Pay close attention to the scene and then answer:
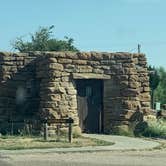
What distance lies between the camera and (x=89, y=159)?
16250 millimetres

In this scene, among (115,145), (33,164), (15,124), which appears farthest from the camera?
(15,124)

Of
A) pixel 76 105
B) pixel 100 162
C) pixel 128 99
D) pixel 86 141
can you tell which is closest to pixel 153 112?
pixel 128 99

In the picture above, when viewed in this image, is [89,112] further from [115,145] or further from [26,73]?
[115,145]

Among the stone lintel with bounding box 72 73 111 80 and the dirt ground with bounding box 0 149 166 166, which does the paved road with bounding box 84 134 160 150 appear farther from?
the stone lintel with bounding box 72 73 111 80

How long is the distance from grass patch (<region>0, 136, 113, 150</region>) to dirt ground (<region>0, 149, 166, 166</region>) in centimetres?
183

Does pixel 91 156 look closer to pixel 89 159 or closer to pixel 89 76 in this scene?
pixel 89 159

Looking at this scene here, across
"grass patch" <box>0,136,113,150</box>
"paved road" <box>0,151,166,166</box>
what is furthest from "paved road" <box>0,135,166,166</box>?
"grass patch" <box>0,136,113,150</box>

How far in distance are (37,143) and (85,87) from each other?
6.08 m

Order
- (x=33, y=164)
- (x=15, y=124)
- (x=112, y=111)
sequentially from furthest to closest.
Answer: (x=112, y=111)
(x=15, y=124)
(x=33, y=164)

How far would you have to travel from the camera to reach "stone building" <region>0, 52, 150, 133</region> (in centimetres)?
2458

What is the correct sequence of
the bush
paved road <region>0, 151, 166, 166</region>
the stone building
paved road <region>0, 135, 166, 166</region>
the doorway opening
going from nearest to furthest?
paved road <region>0, 151, 166, 166</region>, paved road <region>0, 135, 166, 166</region>, the bush, the stone building, the doorway opening

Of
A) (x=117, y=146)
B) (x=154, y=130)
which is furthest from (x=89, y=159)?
(x=154, y=130)

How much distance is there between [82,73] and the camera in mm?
24797

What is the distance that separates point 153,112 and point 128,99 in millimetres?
1559
